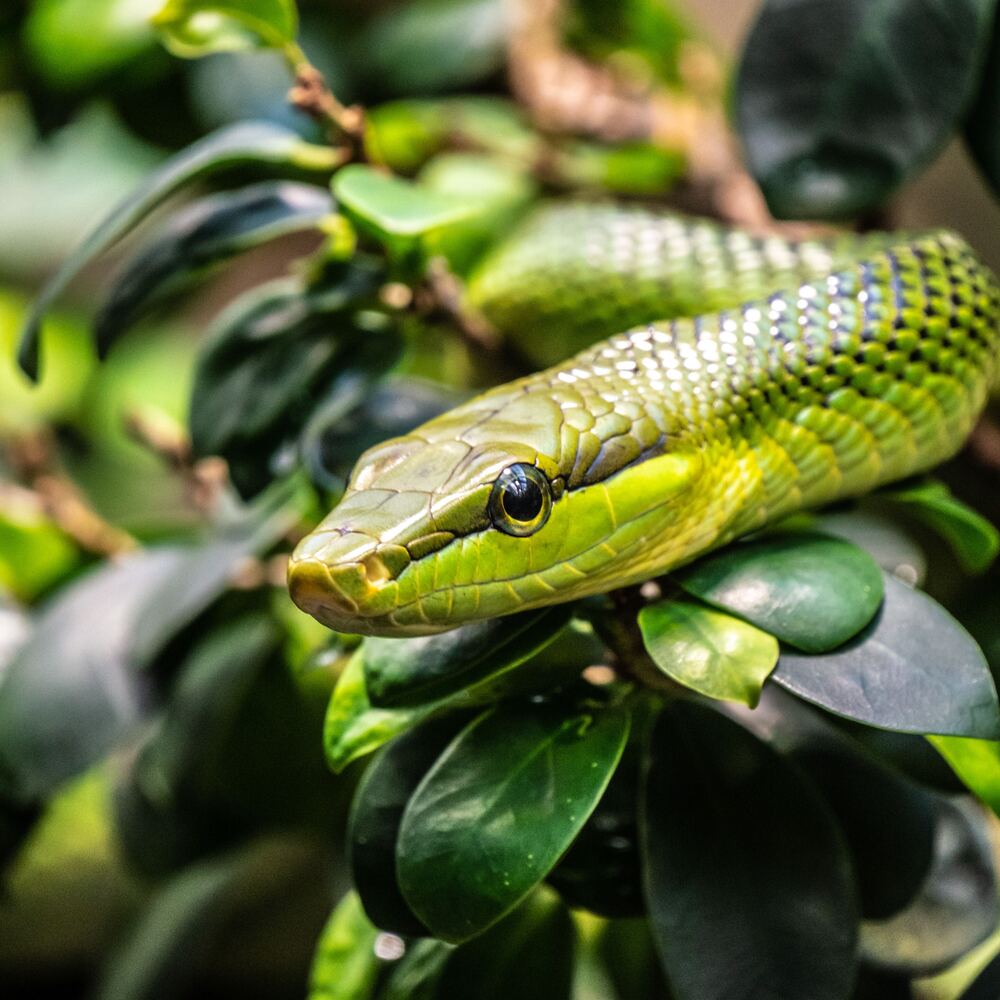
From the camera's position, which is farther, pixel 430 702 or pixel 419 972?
pixel 419 972

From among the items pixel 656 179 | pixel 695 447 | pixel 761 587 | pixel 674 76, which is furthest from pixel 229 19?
pixel 674 76

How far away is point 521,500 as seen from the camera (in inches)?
29.7

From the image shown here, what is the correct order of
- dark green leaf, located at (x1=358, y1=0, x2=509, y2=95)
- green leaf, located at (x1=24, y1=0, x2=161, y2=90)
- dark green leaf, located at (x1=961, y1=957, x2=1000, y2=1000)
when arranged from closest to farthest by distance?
dark green leaf, located at (x1=961, y1=957, x2=1000, y2=1000), green leaf, located at (x1=24, y1=0, x2=161, y2=90), dark green leaf, located at (x1=358, y1=0, x2=509, y2=95)

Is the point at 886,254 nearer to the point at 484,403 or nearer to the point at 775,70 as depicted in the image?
the point at 775,70

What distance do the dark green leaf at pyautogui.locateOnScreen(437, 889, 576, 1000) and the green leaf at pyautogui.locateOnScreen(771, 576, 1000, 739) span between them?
327 mm

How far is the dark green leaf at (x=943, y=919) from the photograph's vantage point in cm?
92

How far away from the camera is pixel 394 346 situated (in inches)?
42.1

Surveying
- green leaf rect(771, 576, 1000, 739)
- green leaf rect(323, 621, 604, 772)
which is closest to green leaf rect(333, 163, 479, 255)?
green leaf rect(323, 621, 604, 772)

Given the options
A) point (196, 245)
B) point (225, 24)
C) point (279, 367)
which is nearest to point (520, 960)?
point (279, 367)

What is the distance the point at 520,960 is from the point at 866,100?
85cm

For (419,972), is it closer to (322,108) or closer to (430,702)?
(430,702)

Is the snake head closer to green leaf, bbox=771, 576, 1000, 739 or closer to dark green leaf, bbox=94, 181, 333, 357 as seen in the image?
green leaf, bbox=771, 576, 1000, 739

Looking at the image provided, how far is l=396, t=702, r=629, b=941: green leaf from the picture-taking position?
0.69 m

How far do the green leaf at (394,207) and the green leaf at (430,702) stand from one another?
1.12 ft
